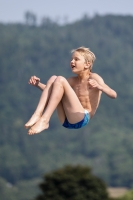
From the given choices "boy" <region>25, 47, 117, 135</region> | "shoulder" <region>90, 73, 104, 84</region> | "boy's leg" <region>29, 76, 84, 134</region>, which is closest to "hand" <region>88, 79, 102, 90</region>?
"boy" <region>25, 47, 117, 135</region>

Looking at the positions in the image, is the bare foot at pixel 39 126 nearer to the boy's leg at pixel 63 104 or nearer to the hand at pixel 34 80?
the boy's leg at pixel 63 104

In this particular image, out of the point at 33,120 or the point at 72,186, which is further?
the point at 72,186

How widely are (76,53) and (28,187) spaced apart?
441 feet

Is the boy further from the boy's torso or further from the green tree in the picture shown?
the green tree

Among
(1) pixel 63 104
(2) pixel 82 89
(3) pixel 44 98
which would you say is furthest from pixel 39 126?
(2) pixel 82 89

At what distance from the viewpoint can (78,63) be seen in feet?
51.6

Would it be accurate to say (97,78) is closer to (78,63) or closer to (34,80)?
(78,63)

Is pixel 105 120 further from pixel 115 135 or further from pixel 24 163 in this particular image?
pixel 24 163

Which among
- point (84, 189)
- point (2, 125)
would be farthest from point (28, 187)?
point (84, 189)

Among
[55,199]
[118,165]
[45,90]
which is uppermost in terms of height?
[118,165]

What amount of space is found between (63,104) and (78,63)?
0.81m

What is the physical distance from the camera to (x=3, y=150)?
6983 inches

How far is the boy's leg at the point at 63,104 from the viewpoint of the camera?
15.3 metres

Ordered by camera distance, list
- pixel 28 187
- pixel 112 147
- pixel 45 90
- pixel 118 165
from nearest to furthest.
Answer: pixel 45 90 → pixel 28 187 → pixel 118 165 → pixel 112 147
